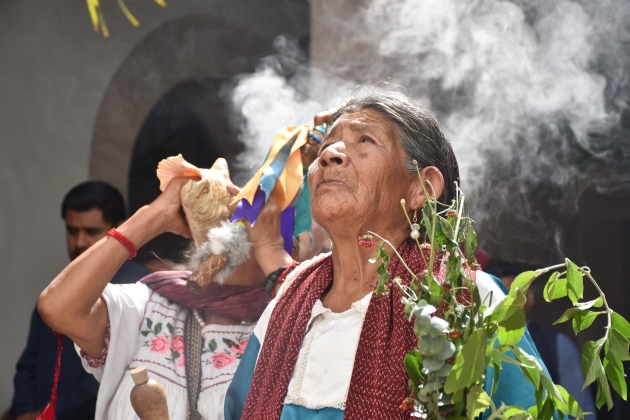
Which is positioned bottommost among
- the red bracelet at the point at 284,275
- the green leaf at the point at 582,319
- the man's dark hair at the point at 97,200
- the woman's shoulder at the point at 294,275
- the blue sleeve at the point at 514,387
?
the blue sleeve at the point at 514,387

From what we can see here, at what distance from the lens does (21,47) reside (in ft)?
15.0

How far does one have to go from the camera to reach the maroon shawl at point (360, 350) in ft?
6.68

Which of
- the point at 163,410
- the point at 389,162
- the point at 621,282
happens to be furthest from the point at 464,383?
the point at 621,282

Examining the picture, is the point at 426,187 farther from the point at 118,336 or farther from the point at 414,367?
the point at 118,336

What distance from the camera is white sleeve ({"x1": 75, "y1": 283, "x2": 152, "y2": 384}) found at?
9.89 ft

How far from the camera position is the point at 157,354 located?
307 cm

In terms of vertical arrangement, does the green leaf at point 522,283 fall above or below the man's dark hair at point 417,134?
below

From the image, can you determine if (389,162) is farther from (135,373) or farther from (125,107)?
(125,107)

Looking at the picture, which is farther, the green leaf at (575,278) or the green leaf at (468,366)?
the green leaf at (575,278)

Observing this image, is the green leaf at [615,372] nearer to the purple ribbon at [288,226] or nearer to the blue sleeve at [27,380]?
the purple ribbon at [288,226]

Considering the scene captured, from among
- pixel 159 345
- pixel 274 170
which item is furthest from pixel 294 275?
pixel 159 345

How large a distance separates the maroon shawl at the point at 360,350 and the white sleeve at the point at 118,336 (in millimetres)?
806

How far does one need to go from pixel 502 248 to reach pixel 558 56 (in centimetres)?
96

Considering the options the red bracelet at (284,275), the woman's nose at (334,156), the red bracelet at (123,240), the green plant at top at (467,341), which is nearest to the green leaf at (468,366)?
the green plant at top at (467,341)
